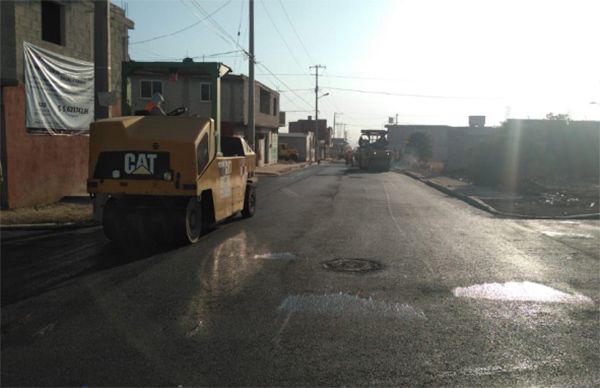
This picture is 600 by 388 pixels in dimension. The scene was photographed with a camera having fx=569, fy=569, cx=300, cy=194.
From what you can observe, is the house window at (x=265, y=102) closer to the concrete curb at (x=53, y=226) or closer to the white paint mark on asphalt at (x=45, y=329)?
the concrete curb at (x=53, y=226)

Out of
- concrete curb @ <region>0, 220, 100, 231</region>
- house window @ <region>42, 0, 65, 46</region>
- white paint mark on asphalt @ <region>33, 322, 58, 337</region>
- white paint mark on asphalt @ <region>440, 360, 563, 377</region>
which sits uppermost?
house window @ <region>42, 0, 65, 46</region>

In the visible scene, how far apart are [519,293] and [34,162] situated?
12736 millimetres

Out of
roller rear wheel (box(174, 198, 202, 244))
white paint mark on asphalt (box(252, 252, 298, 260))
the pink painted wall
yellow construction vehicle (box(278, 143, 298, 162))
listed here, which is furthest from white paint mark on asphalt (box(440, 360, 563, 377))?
yellow construction vehicle (box(278, 143, 298, 162))

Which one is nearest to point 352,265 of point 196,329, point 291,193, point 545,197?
point 196,329

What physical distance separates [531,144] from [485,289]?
23290 mm

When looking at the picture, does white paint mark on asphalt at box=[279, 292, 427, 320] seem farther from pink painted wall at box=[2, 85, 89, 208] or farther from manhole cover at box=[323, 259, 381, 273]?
pink painted wall at box=[2, 85, 89, 208]

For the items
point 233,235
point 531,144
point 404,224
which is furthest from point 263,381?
point 531,144

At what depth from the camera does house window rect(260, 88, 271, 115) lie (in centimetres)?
5373

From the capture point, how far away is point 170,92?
4272 centimetres

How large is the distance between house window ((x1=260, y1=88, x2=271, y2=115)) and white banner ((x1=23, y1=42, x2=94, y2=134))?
1414 inches

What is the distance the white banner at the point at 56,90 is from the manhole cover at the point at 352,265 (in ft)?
33.0

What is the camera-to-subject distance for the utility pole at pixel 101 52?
12852mm

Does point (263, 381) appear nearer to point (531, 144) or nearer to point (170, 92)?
point (531, 144)

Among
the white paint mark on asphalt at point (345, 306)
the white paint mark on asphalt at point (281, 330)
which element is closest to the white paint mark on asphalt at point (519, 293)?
the white paint mark on asphalt at point (345, 306)
